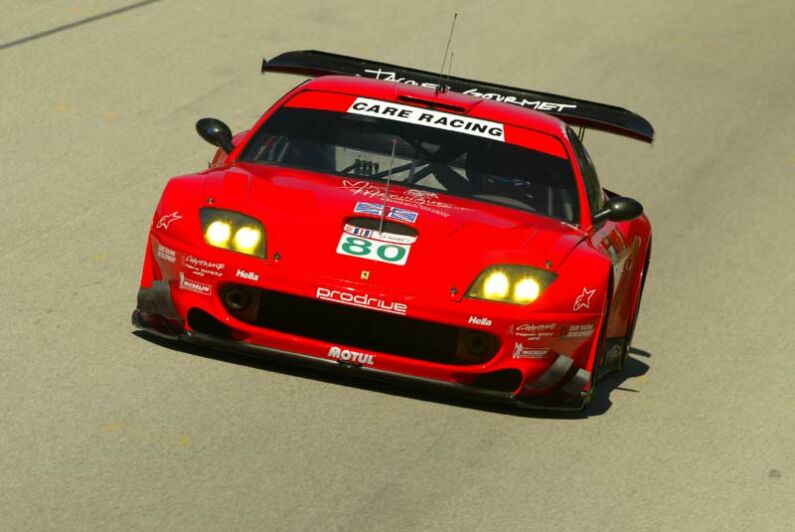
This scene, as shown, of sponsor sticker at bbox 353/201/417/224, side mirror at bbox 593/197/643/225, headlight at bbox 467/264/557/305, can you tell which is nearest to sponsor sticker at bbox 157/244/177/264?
sponsor sticker at bbox 353/201/417/224

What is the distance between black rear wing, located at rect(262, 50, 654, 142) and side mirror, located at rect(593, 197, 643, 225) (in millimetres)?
902

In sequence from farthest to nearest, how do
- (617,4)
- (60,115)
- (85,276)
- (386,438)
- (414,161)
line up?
1. (617,4)
2. (60,115)
3. (85,276)
4. (414,161)
5. (386,438)

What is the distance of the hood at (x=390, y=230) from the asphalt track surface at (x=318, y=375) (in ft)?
2.05

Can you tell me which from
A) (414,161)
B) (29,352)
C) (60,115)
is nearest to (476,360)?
(414,161)

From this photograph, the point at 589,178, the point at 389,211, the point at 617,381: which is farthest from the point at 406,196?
the point at 617,381

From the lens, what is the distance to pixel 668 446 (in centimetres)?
700

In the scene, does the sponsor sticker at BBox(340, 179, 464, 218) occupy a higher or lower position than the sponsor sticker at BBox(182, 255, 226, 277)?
higher

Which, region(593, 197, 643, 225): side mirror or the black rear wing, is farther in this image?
the black rear wing

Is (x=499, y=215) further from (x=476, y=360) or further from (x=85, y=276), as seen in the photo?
(x=85, y=276)

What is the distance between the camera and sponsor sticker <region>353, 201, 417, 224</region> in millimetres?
6941

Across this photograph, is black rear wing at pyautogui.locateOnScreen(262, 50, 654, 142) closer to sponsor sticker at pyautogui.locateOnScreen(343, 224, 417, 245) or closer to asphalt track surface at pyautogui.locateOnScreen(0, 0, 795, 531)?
asphalt track surface at pyautogui.locateOnScreen(0, 0, 795, 531)

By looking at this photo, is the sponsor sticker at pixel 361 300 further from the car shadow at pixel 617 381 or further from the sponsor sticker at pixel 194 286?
the car shadow at pixel 617 381

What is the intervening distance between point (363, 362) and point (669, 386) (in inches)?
77.9

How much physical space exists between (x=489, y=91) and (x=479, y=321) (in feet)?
10.2
